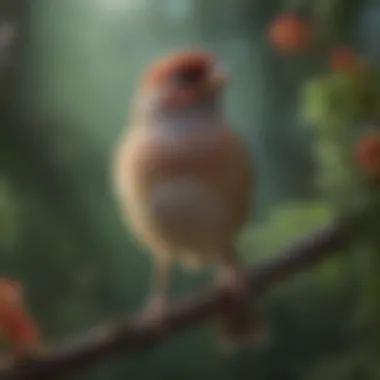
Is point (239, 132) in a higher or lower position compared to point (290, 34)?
lower

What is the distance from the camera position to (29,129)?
4.96 feet

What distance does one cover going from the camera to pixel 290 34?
1495 millimetres

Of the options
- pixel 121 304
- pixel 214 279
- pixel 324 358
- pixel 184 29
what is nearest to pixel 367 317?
pixel 324 358

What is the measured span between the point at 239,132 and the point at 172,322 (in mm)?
288

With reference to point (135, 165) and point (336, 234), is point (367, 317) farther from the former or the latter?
point (135, 165)

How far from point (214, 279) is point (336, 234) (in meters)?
0.19

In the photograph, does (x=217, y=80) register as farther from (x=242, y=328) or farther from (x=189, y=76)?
(x=242, y=328)

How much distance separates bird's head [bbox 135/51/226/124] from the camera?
4.81ft

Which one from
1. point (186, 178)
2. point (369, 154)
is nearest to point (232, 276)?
point (186, 178)

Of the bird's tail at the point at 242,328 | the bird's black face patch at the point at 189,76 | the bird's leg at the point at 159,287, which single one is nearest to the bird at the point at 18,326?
the bird's leg at the point at 159,287

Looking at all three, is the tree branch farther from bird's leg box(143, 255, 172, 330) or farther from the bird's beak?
the bird's beak

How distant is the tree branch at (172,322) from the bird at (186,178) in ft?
0.07

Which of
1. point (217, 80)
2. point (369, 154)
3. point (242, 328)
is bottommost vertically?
point (242, 328)

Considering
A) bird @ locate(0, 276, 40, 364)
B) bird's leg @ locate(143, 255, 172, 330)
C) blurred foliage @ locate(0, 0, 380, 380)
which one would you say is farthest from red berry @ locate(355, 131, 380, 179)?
bird @ locate(0, 276, 40, 364)
